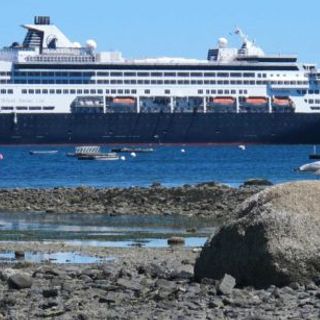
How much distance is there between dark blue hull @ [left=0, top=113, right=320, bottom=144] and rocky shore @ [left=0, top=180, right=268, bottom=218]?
66.9 m

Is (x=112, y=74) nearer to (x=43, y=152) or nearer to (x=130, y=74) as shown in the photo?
(x=130, y=74)

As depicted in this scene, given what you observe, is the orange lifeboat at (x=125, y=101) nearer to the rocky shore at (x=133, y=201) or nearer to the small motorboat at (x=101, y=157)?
the small motorboat at (x=101, y=157)

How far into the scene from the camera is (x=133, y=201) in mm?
35812

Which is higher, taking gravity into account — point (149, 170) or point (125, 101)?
point (125, 101)

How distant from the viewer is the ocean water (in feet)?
177

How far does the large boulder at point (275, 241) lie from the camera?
14742mm

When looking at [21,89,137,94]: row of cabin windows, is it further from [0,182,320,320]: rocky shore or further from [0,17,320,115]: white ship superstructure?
[0,182,320,320]: rocky shore

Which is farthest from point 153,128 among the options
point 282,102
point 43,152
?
point 43,152

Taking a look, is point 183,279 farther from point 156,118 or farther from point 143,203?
point 156,118

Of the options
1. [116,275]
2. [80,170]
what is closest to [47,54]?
[80,170]

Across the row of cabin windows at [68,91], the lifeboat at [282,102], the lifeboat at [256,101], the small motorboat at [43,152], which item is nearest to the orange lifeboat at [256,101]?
the lifeboat at [256,101]

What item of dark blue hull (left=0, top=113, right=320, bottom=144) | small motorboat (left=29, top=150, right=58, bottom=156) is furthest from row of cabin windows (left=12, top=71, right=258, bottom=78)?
small motorboat (left=29, top=150, right=58, bottom=156)

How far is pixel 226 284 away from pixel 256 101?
9975cm

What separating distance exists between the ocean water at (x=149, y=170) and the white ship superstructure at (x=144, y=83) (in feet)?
30.9
